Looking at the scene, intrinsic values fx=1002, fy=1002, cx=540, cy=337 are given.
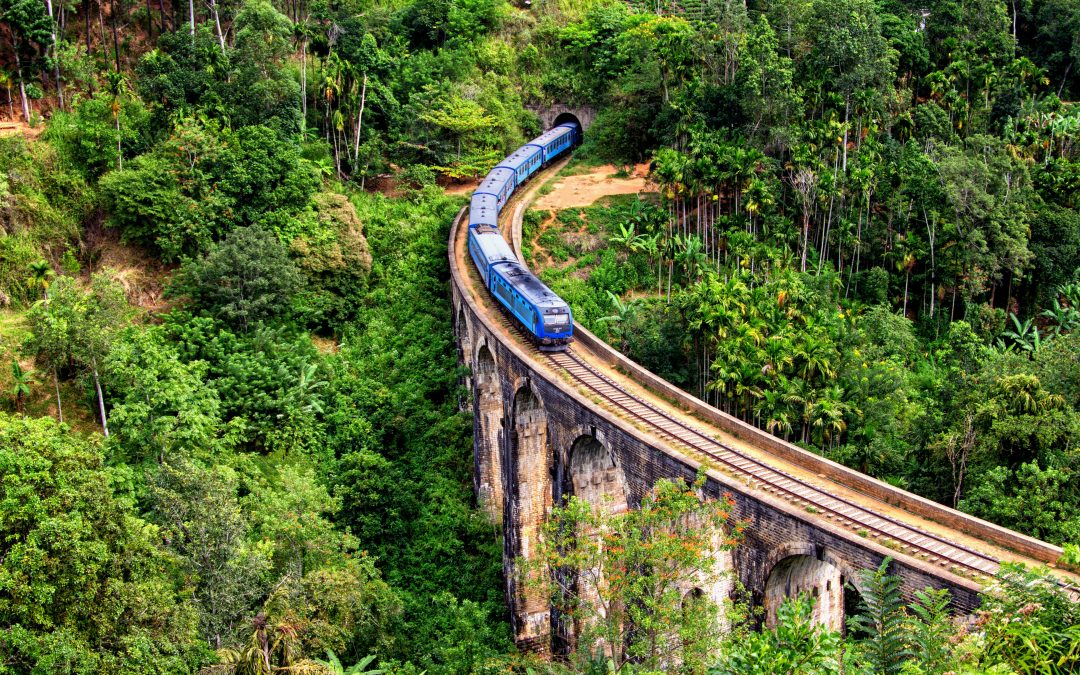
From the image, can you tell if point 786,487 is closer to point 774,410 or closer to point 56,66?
point 774,410

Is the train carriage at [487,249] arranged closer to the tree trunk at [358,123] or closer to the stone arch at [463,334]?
the stone arch at [463,334]

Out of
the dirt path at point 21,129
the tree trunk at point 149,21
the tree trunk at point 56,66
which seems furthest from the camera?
the tree trunk at point 149,21

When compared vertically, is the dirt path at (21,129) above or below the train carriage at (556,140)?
above

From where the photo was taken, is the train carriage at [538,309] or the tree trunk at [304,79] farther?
the tree trunk at [304,79]

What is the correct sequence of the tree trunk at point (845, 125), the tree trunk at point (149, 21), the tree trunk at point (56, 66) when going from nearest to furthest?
the tree trunk at point (56, 66), the tree trunk at point (845, 125), the tree trunk at point (149, 21)

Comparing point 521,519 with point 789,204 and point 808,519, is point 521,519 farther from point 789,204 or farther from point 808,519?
point 789,204

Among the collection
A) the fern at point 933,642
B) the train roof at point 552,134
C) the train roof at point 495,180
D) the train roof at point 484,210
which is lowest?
the train roof at point 484,210

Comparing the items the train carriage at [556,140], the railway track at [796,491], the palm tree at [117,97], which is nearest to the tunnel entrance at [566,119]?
the train carriage at [556,140]
